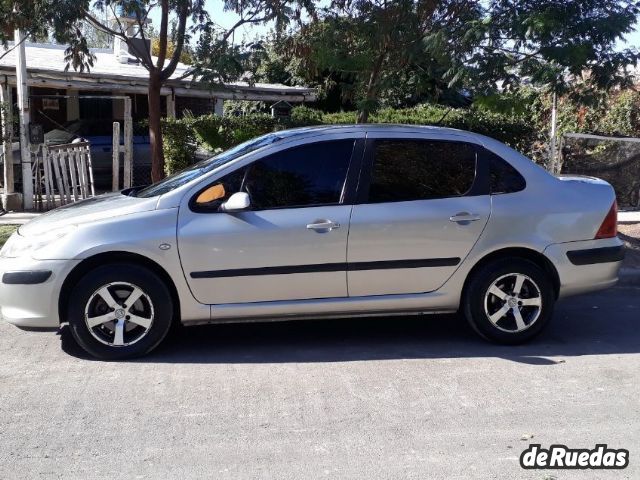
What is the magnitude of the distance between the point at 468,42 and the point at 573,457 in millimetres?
5726

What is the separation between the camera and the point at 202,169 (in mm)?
6164

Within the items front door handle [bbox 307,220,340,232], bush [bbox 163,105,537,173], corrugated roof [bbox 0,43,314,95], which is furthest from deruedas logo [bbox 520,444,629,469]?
corrugated roof [bbox 0,43,314,95]

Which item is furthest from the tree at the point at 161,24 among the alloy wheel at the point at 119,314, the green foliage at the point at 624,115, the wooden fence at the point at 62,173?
the green foliage at the point at 624,115

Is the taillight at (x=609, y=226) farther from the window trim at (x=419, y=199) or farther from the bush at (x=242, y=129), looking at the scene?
the bush at (x=242, y=129)

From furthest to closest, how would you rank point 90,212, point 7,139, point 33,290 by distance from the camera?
point 7,139 < point 90,212 < point 33,290

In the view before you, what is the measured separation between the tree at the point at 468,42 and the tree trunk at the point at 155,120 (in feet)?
6.31

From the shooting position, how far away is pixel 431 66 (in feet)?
32.0

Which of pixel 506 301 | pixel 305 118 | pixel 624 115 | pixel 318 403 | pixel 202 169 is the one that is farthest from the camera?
pixel 624 115

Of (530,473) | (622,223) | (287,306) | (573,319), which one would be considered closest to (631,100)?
(622,223)

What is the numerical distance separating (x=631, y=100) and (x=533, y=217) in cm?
1206

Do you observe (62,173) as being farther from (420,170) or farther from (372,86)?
(420,170)

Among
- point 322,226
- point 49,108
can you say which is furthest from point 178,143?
point 49,108

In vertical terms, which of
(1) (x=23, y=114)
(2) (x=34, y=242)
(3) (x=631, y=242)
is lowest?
(3) (x=631, y=242)

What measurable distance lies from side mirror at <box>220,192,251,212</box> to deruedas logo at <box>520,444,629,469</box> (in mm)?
2599
